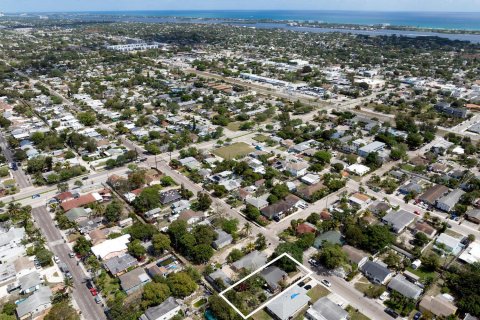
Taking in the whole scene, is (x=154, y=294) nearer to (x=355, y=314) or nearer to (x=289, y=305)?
(x=289, y=305)

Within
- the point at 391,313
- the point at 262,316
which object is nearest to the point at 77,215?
the point at 262,316

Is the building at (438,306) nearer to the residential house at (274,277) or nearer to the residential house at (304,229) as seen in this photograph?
the residential house at (274,277)

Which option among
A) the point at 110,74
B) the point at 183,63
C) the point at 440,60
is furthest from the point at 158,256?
→ the point at 440,60

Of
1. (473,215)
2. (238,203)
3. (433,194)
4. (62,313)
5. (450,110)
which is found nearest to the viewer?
(62,313)

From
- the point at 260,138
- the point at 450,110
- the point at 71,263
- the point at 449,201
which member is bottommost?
the point at 71,263

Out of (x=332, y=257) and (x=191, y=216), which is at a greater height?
(x=332, y=257)

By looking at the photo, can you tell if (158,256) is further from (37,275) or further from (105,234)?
(37,275)
